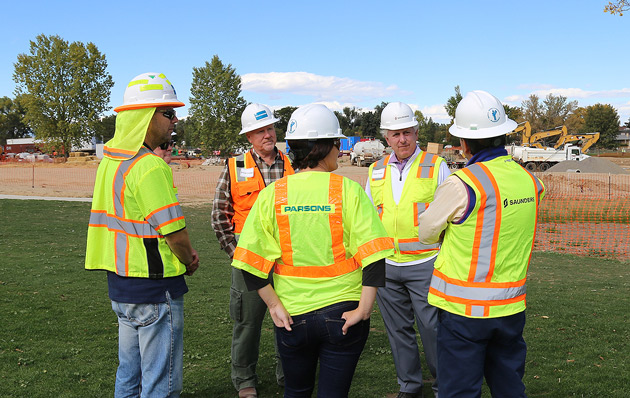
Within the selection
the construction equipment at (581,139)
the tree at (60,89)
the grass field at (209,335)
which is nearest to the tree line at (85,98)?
the tree at (60,89)

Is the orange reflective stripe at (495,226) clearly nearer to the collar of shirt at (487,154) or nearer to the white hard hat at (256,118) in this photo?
the collar of shirt at (487,154)

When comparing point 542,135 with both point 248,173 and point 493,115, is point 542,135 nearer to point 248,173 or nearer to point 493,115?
point 248,173

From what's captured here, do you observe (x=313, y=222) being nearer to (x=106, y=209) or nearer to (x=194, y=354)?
(x=106, y=209)

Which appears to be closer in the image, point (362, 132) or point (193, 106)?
point (193, 106)

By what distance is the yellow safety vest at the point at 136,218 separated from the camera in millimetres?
2865

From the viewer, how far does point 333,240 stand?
2561 millimetres

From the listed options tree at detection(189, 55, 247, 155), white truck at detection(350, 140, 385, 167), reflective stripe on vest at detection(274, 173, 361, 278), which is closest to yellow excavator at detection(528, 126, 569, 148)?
white truck at detection(350, 140, 385, 167)

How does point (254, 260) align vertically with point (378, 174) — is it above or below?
below

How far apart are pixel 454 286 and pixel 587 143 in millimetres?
49537

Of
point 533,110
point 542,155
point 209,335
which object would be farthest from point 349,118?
point 209,335

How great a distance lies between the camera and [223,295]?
8.00 metres

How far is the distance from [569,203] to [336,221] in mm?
21944

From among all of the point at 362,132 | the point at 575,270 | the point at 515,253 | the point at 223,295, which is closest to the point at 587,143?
the point at 575,270

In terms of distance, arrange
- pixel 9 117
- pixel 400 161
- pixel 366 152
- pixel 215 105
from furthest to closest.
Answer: pixel 9 117, pixel 215 105, pixel 366 152, pixel 400 161
